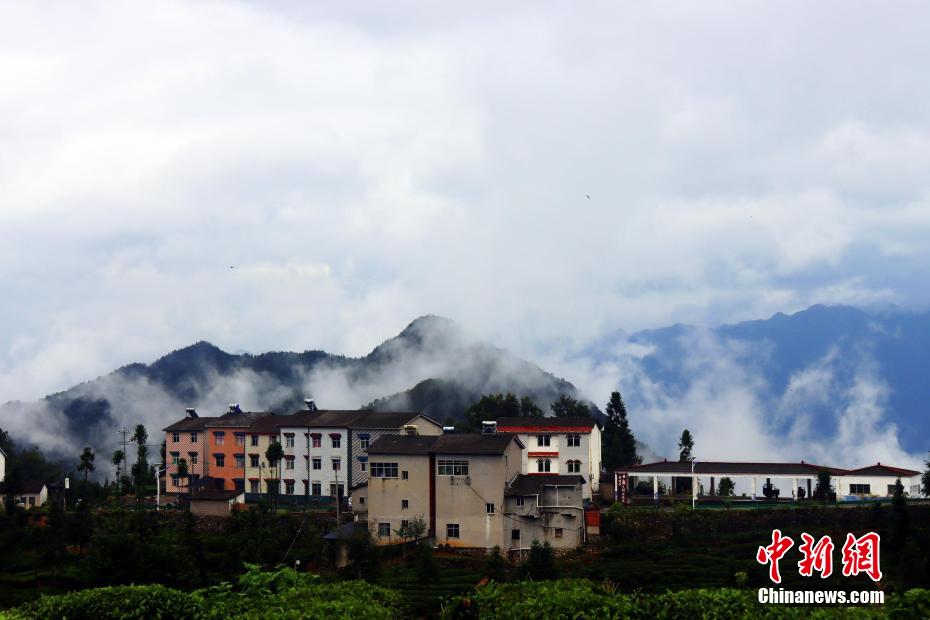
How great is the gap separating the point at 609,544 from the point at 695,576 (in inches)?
411

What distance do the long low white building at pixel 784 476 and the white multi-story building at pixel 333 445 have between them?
1545cm

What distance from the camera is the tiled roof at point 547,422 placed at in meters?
60.8

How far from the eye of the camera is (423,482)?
50.6 meters

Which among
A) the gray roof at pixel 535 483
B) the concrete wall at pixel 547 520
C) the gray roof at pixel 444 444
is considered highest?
the gray roof at pixel 444 444

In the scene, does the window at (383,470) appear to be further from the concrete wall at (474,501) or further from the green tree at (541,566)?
the green tree at (541,566)

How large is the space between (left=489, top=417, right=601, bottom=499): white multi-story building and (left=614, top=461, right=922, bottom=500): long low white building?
2.39 meters

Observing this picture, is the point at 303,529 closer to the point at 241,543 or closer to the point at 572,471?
the point at 241,543

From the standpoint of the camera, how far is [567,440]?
60656 mm

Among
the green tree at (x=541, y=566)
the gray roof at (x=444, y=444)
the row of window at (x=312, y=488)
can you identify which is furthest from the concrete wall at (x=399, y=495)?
the row of window at (x=312, y=488)

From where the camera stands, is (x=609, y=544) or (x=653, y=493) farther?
(x=653, y=493)

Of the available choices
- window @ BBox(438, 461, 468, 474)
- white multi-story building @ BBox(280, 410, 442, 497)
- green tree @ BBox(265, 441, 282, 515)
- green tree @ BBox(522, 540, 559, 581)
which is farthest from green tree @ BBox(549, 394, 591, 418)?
green tree @ BBox(522, 540, 559, 581)

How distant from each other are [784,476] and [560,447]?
1434 cm

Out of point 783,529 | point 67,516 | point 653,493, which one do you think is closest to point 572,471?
point 653,493

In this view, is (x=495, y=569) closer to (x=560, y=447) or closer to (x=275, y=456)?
(x=560, y=447)
